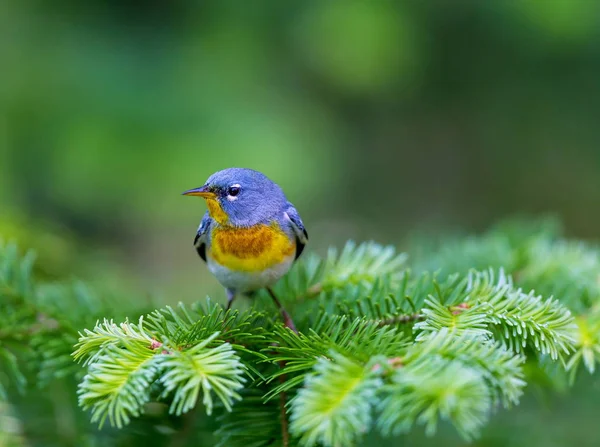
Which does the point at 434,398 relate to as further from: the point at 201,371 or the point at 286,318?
the point at 286,318

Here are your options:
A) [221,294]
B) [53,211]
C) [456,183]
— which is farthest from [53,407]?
[456,183]

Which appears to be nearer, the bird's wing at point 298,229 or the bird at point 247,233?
the bird at point 247,233

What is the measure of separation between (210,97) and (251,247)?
5.88 feet

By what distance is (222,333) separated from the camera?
1.50 m

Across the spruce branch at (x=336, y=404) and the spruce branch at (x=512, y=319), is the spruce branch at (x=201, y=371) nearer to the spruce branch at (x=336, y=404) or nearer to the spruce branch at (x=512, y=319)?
the spruce branch at (x=336, y=404)

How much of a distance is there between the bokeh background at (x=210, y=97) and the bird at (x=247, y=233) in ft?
1.50

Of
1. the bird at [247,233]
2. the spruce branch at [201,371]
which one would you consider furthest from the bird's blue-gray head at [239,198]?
the spruce branch at [201,371]

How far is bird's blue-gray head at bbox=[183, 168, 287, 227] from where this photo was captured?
7.51 ft

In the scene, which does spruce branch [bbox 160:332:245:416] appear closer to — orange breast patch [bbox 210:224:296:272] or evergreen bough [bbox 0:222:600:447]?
evergreen bough [bbox 0:222:600:447]

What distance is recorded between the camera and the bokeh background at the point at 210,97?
335 cm

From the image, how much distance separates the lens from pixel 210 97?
372 cm

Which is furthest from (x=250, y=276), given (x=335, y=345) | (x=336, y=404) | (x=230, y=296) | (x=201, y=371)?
(x=336, y=404)

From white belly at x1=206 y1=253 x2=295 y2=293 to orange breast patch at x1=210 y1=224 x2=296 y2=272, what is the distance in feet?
0.05

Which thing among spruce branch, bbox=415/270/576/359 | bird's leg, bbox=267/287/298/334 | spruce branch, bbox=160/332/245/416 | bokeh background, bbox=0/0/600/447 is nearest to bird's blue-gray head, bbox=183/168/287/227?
bird's leg, bbox=267/287/298/334
